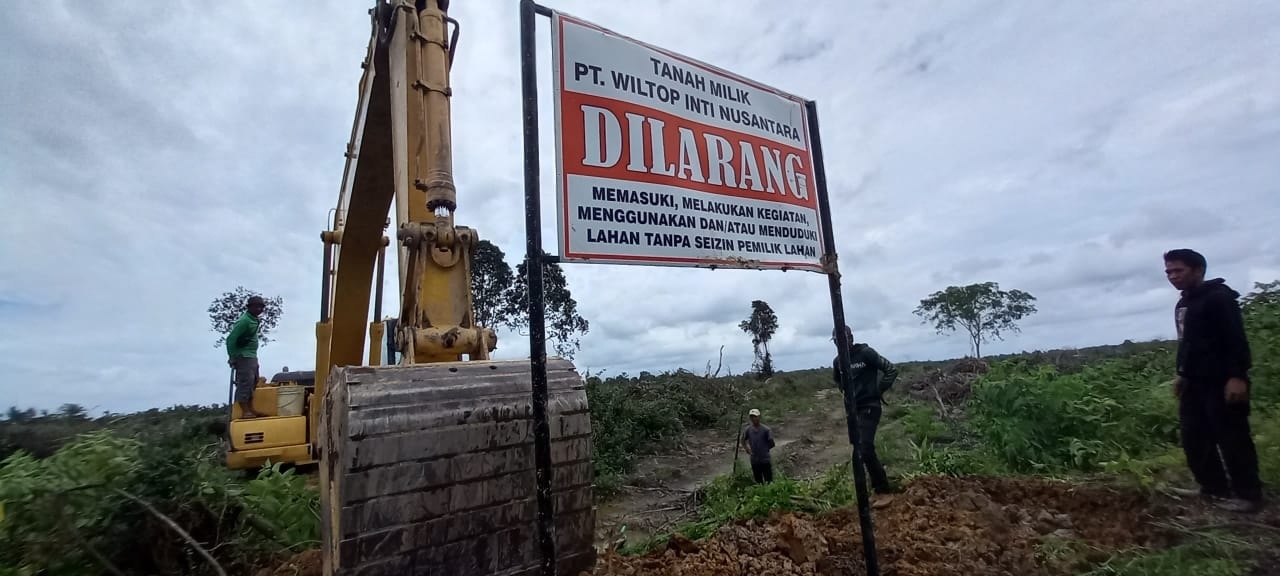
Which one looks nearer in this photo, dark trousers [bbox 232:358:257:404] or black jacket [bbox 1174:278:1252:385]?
black jacket [bbox 1174:278:1252:385]

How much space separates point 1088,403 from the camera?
5855 mm

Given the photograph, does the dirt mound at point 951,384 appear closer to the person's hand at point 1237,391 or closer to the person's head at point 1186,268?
the person's head at point 1186,268

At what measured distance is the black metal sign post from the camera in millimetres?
2727

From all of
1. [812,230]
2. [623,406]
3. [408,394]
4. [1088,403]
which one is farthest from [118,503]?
[623,406]

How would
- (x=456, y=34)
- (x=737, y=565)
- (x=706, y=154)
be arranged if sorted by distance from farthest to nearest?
1. (x=456, y=34)
2. (x=737, y=565)
3. (x=706, y=154)

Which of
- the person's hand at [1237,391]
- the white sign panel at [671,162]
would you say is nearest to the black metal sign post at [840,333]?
the white sign panel at [671,162]

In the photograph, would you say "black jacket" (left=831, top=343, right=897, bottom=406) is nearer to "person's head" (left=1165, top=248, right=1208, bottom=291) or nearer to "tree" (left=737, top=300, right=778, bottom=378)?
"person's head" (left=1165, top=248, right=1208, bottom=291)

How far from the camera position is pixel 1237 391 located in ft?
11.2

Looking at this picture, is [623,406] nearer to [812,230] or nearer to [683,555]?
[683,555]

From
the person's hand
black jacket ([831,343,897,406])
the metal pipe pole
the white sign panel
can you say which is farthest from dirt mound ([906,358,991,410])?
the metal pipe pole

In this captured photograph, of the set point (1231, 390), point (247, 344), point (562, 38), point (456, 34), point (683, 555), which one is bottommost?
point (683, 555)

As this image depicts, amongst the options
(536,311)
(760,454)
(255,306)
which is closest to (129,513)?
(255,306)

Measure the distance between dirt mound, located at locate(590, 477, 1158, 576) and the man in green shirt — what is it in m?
5.01

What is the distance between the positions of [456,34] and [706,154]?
2471 mm
